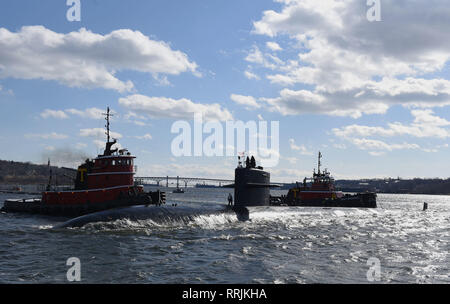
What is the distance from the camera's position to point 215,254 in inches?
688

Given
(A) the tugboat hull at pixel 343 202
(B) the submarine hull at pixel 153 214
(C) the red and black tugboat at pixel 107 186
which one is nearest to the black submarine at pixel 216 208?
(B) the submarine hull at pixel 153 214

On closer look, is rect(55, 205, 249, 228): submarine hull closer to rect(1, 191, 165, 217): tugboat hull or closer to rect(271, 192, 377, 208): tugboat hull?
rect(1, 191, 165, 217): tugboat hull

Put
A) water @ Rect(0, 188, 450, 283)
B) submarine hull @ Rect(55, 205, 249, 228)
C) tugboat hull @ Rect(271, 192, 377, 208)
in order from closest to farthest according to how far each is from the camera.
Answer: water @ Rect(0, 188, 450, 283), submarine hull @ Rect(55, 205, 249, 228), tugboat hull @ Rect(271, 192, 377, 208)

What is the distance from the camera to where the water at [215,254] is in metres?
13.8

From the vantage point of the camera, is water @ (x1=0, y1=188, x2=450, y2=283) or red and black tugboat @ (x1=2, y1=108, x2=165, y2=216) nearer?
water @ (x1=0, y1=188, x2=450, y2=283)

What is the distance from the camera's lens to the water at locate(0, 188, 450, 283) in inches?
543

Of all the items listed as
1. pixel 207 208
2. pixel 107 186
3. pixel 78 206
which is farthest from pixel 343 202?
pixel 78 206

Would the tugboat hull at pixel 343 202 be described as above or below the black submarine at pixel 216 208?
below

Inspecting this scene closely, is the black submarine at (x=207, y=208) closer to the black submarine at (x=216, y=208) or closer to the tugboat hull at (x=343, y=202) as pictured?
the black submarine at (x=216, y=208)

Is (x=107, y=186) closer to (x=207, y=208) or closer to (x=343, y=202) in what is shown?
(x=207, y=208)

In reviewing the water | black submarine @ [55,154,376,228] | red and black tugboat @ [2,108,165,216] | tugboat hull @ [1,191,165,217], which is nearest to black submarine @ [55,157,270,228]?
black submarine @ [55,154,376,228]

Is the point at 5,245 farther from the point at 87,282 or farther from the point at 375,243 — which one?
the point at 375,243
